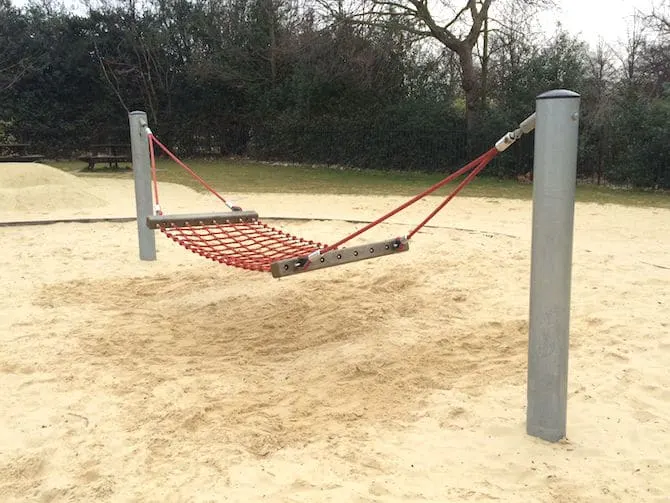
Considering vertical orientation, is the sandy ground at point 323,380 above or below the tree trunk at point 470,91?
below

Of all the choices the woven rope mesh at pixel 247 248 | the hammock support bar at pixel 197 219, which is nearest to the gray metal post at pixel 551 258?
the woven rope mesh at pixel 247 248

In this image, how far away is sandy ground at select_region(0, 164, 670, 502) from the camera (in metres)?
2.08

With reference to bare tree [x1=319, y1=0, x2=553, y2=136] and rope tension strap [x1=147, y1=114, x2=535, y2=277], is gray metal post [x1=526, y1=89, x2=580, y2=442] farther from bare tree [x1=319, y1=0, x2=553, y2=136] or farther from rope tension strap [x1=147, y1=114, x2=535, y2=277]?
bare tree [x1=319, y1=0, x2=553, y2=136]

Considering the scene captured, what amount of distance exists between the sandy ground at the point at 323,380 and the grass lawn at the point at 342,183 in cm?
530

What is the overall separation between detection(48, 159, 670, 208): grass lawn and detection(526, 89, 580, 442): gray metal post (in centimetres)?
795

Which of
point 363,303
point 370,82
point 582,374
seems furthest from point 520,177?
point 582,374

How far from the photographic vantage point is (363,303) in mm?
4164

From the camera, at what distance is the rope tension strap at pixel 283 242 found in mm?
2693

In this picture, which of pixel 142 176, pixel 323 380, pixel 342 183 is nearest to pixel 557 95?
pixel 323 380

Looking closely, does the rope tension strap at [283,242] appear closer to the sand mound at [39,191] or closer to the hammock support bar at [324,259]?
the hammock support bar at [324,259]

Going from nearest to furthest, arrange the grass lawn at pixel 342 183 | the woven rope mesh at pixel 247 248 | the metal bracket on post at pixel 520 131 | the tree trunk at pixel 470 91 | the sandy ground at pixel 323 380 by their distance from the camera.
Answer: the sandy ground at pixel 323 380
the metal bracket on post at pixel 520 131
the woven rope mesh at pixel 247 248
the grass lawn at pixel 342 183
the tree trunk at pixel 470 91

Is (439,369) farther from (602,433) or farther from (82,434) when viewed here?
(82,434)

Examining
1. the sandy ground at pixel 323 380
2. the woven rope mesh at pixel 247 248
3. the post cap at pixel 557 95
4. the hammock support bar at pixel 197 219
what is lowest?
the sandy ground at pixel 323 380

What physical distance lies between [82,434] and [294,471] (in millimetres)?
854
